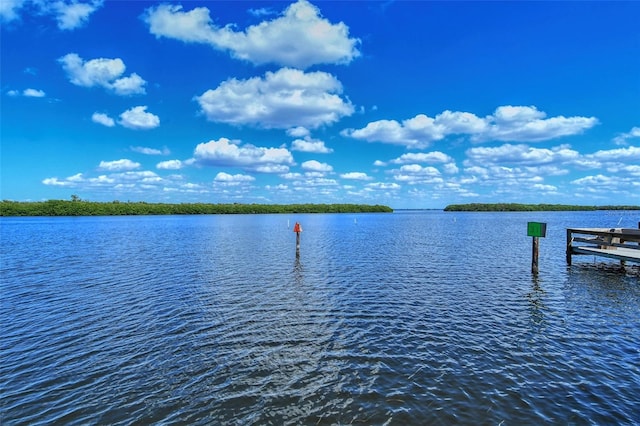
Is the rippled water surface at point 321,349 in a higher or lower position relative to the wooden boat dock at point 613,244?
lower

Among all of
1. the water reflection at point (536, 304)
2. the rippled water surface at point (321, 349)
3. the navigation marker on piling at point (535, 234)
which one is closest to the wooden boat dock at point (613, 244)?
the rippled water surface at point (321, 349)

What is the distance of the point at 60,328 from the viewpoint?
12.9m

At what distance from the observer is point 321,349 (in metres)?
10.8

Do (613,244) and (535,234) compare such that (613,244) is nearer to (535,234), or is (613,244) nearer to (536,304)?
(535,234)

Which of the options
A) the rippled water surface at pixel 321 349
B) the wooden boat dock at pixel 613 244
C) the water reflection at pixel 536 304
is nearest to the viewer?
the rippled water surface at pixel 321 349

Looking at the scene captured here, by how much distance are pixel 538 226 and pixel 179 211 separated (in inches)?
7692

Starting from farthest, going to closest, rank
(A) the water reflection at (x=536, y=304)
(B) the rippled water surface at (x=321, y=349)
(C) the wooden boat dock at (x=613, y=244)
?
1. (C) the wooden boat dock at (x=613, y=244)
2. (A) the water reflection at (x=536, y=304)
3. (B) the rippled water surface at (x=321, y=349)

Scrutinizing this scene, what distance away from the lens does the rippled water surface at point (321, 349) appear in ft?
25.2

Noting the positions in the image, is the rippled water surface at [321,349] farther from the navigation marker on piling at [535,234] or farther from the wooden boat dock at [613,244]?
the wooden boat dock at [613,244]

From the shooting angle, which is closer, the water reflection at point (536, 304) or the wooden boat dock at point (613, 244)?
the water reflection at point (536, 304)

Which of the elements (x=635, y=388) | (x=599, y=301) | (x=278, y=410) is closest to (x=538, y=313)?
(x=599, y=301)

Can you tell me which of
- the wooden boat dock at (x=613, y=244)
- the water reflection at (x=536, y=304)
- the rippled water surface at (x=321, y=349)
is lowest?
the rippled water surface at (x=321, y=349)

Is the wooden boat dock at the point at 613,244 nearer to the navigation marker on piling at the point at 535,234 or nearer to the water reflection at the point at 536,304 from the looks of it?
the navigation marker on piling at the point at 535,234

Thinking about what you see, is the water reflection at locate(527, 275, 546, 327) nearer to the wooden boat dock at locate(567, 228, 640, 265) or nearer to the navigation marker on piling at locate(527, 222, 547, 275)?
the navigation marker on piling at locate(527, 222, 547, 275)
